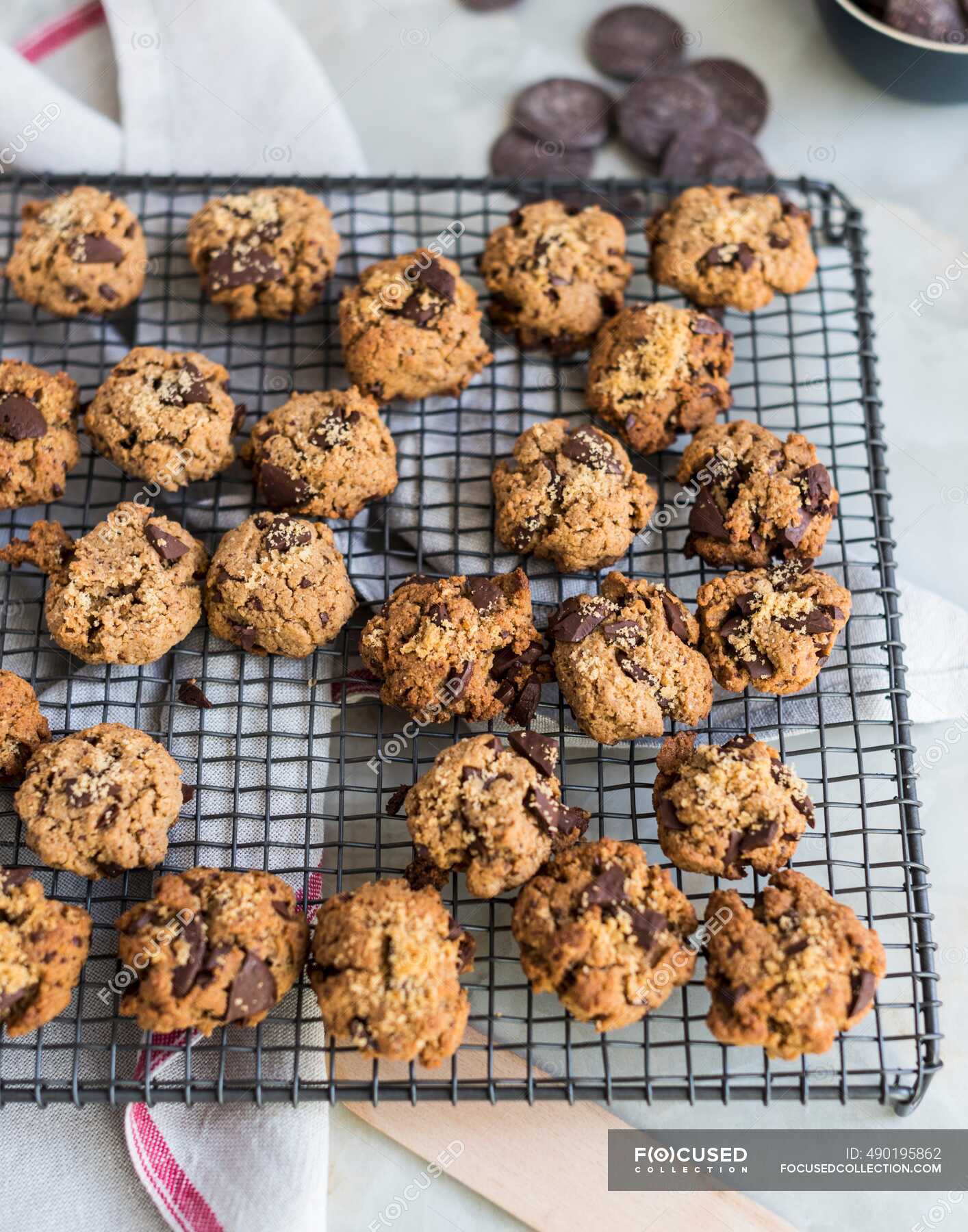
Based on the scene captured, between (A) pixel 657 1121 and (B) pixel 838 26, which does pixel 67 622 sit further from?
(B) pixel 838 26

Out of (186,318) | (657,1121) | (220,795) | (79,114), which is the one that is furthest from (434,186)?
(657,1121)

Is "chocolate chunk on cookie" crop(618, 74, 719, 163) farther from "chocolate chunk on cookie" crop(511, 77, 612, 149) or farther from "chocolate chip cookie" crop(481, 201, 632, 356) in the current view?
"chocolate chip cookie" crop(481, 201, 632, 356)

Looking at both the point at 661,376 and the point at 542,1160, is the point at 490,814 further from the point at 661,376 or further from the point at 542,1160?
the point at 661,376

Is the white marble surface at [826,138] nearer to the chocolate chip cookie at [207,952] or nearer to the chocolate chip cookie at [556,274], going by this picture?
the chocolate chip cookie at [556,274]

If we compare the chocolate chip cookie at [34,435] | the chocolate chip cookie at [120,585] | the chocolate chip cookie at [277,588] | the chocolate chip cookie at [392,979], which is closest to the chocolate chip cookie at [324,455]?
the chocolate chip cookie at [277,588]

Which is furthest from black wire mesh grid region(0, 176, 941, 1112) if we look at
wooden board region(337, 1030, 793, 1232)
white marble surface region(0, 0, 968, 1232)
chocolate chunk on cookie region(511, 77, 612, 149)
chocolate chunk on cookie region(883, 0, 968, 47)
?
chocolate chunk on cookie region(883, 0, 968, 47)
